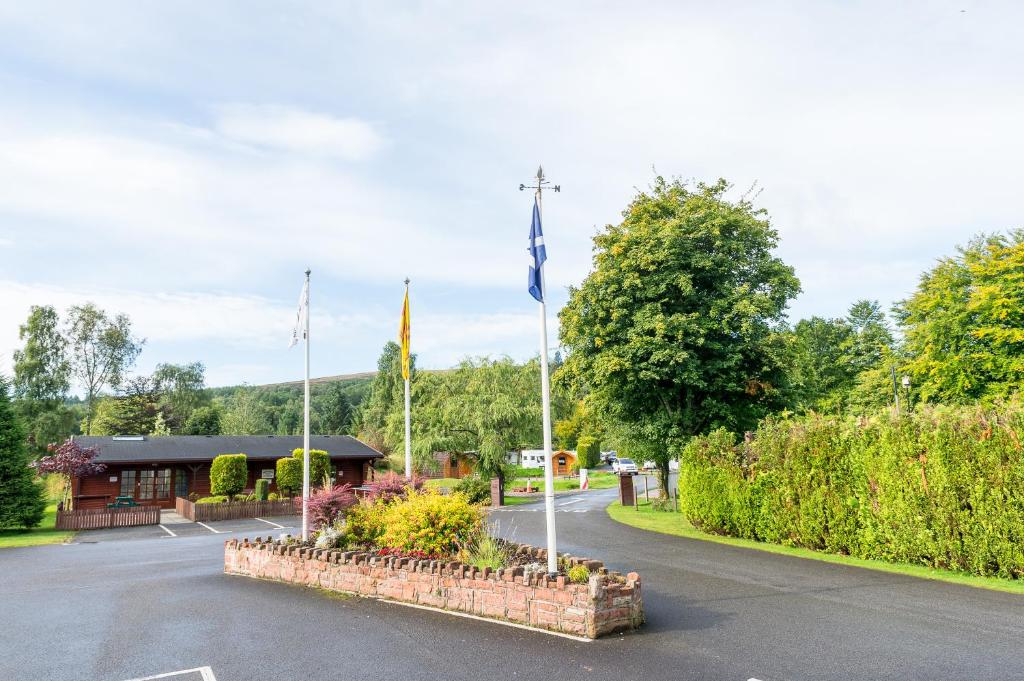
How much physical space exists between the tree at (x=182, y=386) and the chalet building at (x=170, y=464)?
30.4 m

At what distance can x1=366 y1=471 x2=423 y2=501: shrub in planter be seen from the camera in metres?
14.6

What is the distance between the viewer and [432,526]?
11.9 m

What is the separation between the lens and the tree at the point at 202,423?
6397 cm

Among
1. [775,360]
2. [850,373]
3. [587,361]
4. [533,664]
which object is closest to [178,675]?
[533,664]

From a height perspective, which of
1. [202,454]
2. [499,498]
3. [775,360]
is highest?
[775,360]

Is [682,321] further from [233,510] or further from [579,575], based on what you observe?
[233,510]

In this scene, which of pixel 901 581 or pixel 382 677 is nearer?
pixel 382 677

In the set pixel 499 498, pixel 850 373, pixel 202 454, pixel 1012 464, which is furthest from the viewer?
pixel 850 373

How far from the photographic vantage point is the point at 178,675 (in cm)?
772

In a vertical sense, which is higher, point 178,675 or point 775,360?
point 775,360

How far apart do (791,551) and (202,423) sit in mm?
62852

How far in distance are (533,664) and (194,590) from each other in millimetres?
8993

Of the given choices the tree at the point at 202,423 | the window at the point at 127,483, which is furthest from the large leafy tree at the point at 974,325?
the tree at the point at 202,423

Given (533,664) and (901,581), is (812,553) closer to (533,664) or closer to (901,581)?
(901,581)
